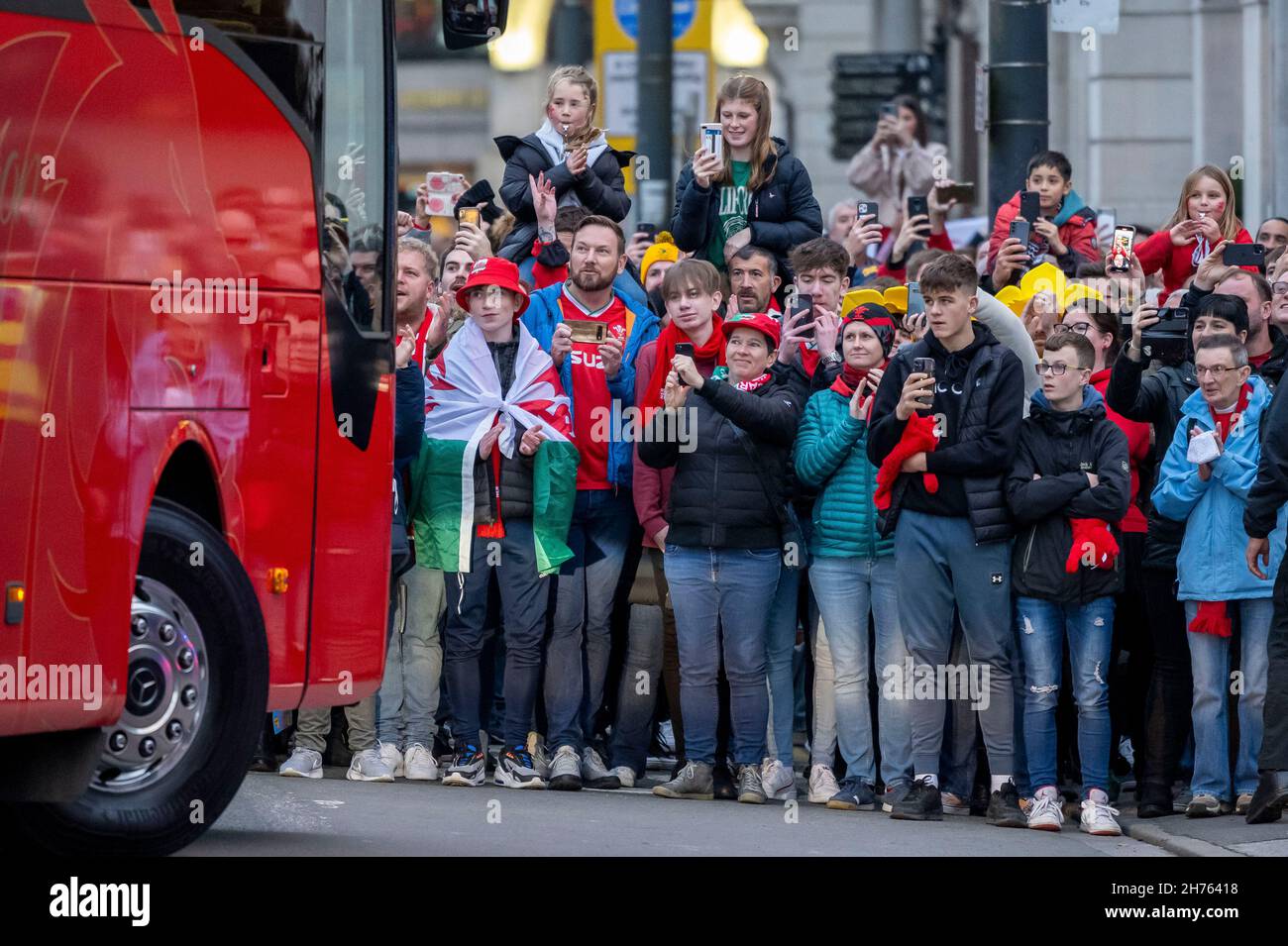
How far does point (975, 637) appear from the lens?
11109mm

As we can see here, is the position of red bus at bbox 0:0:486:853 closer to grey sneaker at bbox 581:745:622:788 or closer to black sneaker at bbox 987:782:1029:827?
grey sneaker at bbox 581:745:622:788

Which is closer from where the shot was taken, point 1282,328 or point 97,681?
point 97,681

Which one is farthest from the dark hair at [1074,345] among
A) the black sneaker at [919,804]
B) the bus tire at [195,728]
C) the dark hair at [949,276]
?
the bus tire at [195,728]

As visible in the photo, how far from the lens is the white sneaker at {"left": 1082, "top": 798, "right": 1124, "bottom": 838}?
1086 cm

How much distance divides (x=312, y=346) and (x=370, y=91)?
1.13 metres

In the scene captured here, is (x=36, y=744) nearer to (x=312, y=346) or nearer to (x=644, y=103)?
(x=312, y=346)

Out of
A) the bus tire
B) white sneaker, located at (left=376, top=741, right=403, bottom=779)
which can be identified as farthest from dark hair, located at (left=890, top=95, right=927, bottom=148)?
the bus tire

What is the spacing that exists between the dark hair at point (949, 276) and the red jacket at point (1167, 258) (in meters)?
2.16

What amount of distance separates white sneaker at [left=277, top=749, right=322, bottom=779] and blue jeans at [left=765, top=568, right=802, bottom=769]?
206 centimetres

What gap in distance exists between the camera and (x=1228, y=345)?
36.5 ft

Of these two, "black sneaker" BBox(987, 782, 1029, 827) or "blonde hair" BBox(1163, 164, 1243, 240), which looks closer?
"black sneaker" BBox(987, 782, 1029, 827)

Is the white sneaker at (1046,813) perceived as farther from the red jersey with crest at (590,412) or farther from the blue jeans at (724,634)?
the red jersey with crest at (590,412)

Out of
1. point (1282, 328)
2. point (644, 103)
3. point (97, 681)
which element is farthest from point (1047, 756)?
point (644, 103)

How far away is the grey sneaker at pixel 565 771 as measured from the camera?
1180 cm
